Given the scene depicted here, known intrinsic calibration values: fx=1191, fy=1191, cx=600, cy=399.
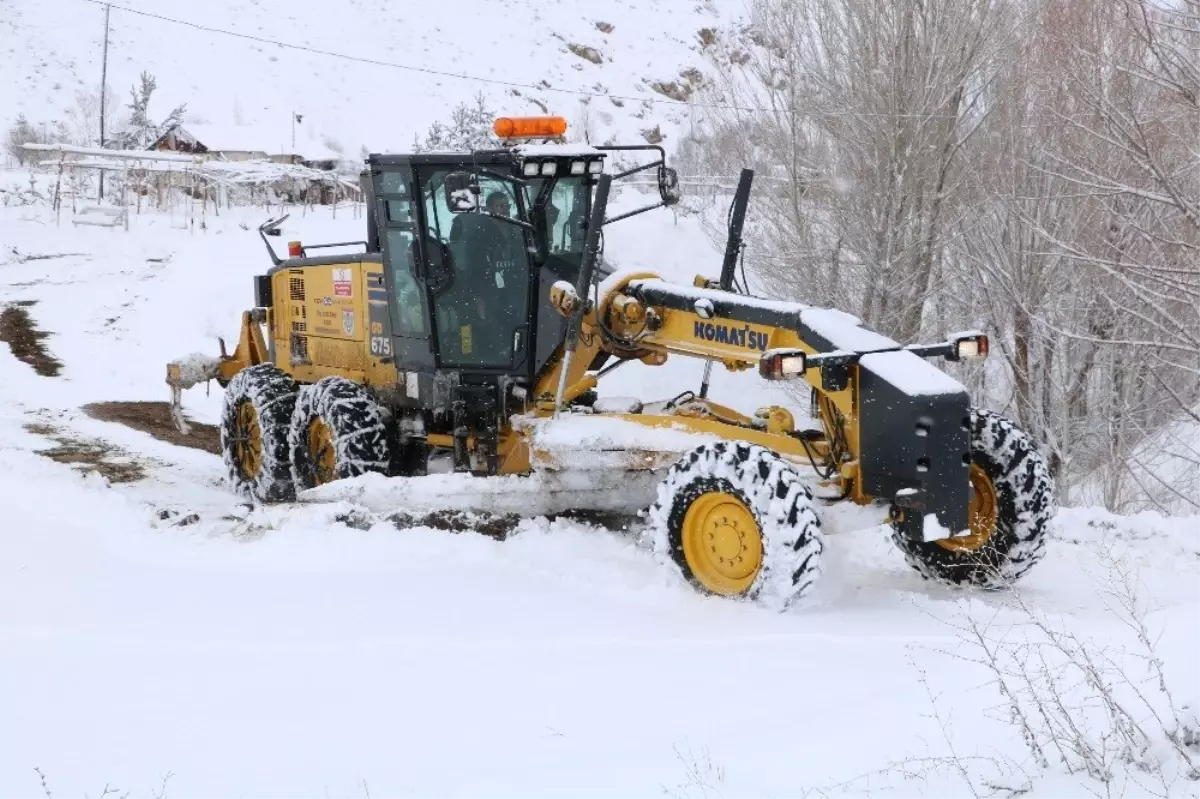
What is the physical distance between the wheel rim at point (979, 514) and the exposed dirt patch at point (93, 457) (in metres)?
6.90

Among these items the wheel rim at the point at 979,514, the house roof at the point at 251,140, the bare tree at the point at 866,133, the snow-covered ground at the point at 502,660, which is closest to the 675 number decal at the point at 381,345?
the snow-covered ground at the point at 502,660

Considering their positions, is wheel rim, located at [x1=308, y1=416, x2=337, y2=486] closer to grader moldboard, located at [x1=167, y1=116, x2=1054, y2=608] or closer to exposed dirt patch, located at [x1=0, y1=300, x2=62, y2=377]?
grader moldboard, located at [x1=167, y1=116, x2=1054, y2=608]

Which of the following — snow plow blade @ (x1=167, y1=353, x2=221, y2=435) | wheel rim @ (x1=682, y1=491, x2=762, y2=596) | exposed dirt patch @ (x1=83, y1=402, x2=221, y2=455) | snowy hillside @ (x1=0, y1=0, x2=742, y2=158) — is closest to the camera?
wheel rim @ (x1=682, y1=491, x2=762, y2=596)

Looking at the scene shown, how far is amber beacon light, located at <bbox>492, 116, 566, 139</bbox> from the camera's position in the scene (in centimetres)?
767

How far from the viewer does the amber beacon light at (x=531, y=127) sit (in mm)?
7668

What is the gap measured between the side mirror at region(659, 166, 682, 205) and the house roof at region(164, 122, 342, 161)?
4143cm

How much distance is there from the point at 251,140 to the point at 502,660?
47.2m

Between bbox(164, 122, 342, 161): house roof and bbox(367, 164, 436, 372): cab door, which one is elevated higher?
bbox(164, 122, 342, 161): house roof

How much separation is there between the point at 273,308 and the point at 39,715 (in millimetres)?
6479

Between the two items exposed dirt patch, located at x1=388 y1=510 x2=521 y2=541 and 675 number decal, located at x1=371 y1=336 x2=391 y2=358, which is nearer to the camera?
exposed dirt patch, located at x1=388 y1=510 x2=521 y2=541

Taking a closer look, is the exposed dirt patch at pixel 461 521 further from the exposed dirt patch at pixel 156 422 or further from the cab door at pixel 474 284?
the exposed dirt patch at pixel 156 422

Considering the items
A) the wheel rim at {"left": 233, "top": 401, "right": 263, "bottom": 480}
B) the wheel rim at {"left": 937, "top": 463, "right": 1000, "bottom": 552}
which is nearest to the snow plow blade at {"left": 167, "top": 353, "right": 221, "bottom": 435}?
the wheel rim at {"left": 233, "top": 401, "right": 263, "bottom": 480}

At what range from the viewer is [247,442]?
34.0 ft

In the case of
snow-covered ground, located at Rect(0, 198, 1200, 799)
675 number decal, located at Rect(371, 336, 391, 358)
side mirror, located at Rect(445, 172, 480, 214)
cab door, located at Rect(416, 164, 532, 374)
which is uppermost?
side mirror, located at Rect(445, 172, 480, 214)
